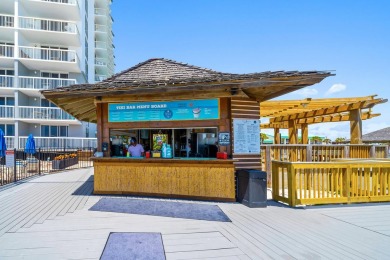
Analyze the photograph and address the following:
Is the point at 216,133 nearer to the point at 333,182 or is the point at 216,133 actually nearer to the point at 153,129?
the point at 153,129

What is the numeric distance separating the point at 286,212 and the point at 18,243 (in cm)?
559

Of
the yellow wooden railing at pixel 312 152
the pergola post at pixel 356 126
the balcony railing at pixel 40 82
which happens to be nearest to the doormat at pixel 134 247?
the yellow wooden railing at pixel 312 152

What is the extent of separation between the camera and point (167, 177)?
7.93 metres

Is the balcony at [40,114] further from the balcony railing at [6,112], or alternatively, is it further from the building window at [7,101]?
the building window at [7,101]

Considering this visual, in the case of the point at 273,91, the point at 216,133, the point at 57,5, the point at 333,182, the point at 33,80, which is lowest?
the point at 333,182

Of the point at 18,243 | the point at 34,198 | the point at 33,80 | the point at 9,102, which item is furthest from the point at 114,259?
the point at 9,102

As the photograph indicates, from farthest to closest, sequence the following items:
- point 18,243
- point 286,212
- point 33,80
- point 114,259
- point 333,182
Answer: point 33,80, point 333,182, point 286,212, point 18,243, point 114,259

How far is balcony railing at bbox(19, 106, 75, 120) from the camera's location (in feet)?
77.7

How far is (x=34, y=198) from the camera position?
7980 millimetres

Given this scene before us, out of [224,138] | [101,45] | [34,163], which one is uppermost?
[101,45]

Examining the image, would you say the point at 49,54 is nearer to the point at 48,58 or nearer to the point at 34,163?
the point at 48,58

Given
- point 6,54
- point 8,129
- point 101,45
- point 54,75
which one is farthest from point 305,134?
point 101,45

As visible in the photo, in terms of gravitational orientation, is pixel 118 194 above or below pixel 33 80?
below

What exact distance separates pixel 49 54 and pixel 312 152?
2471cm
